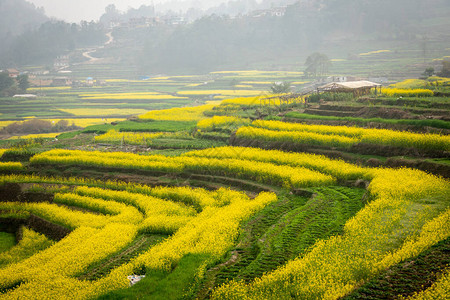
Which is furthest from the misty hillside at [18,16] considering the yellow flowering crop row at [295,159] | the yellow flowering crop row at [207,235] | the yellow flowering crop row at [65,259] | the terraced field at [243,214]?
the yellow flowering crop row at [207,235]

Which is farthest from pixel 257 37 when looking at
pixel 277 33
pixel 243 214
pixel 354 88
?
pixel 243 214

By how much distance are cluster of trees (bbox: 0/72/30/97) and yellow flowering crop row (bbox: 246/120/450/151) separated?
1892 inches

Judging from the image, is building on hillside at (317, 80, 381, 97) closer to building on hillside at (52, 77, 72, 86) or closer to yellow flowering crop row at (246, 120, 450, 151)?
yellow flowering crop row at (246, 120, 450, 151)

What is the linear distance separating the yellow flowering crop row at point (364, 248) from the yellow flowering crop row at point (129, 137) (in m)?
15.7

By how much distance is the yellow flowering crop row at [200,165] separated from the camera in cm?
1526

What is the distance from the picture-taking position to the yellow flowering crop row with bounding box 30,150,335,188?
1526 cm

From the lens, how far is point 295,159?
1712 cm

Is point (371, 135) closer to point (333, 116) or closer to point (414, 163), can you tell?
point (414, 163)

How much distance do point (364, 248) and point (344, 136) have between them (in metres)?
9.92

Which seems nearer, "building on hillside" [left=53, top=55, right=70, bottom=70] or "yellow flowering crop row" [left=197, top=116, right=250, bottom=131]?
"yellow flowering crop row" [left=197, top=116, right=250, bottom=131]

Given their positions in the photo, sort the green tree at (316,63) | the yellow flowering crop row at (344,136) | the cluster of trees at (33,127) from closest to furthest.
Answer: the yellow flowering crop row at (344,136)
the cluster of trees at (33,127)
the green tree at (316,63)

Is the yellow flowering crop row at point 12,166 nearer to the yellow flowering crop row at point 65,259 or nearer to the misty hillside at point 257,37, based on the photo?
the yellow flowering crop row at point 65,259

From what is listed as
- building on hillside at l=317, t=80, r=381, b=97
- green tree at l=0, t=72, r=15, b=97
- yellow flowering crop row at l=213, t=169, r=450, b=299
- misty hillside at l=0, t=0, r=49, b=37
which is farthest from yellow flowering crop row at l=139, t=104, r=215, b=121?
misty hillside at l=0, t=0, r=49, b=37

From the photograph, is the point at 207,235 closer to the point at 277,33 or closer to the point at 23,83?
the point at 23,83
